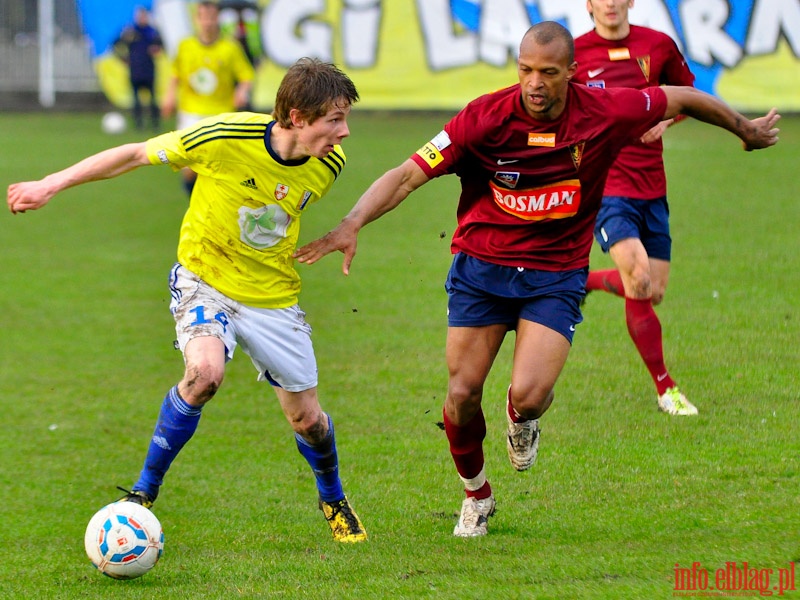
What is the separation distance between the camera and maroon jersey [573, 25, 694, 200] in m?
7.57

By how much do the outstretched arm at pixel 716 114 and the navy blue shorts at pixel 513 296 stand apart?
89 centimetres

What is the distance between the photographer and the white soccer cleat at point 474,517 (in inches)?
220

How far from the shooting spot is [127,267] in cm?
1313

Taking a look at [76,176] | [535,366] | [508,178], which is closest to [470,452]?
[535,366]

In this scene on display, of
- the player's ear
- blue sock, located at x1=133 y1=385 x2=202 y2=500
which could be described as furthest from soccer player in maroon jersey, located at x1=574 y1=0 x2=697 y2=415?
blue sock, located at x1=133 y1=385 x2=202 y2=500

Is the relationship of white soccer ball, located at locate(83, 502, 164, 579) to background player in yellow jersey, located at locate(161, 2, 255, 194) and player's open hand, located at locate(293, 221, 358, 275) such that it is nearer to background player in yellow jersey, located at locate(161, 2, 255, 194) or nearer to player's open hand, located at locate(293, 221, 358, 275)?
player's open hand, located at locate(293, 221, 358, 275)

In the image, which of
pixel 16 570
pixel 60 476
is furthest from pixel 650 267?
pixel 16 570

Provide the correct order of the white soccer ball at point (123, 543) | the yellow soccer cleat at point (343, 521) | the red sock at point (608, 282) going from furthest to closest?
the red sock at point (608, 282), the yellow soccer cleat at point (343, 521), the white soccer ball at point (123, 543)

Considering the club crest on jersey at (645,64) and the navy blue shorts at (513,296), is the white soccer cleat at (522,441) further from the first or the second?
the club crest on jersey at (645,64)

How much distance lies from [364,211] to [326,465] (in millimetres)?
1329

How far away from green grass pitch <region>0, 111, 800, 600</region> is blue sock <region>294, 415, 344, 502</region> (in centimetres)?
21

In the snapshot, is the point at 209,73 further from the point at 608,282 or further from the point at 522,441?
the point at 522,441

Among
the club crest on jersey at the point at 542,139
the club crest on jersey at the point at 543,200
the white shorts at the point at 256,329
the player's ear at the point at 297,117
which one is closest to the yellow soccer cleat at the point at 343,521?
the white shorts at the point at 256,329

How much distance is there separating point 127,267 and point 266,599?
8916mm
